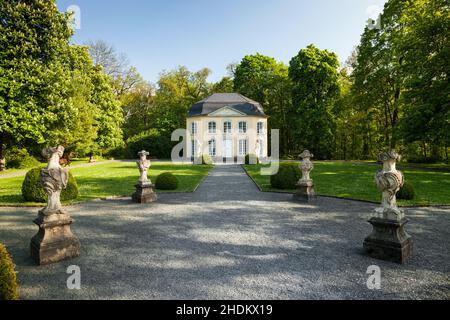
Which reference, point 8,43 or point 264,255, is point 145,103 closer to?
point 8,43

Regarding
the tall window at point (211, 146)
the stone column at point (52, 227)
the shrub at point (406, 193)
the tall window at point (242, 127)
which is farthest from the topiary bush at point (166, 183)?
the tall window at point (242, 127)

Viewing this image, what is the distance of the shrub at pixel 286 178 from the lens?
44.0 feet

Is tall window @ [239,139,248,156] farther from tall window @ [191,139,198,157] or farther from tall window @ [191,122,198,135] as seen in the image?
tall window @ [191,122,198,135]

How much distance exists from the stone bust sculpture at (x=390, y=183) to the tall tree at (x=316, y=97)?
33276mm

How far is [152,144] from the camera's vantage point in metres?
43.0

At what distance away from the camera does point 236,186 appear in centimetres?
1468

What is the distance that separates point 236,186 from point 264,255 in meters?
9.31

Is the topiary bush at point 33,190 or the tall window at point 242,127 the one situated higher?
the tall window at point 242,127

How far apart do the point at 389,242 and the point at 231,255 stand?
2973 millimetres

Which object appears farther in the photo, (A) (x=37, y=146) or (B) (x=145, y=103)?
(B) (x=145, y=103)

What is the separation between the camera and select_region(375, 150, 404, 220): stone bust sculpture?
5.16m

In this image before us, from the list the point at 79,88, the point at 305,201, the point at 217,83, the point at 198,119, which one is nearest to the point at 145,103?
the point at 217,83

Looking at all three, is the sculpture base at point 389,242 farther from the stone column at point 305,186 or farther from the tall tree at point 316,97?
the tall tree at point 316,97
